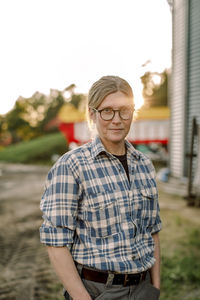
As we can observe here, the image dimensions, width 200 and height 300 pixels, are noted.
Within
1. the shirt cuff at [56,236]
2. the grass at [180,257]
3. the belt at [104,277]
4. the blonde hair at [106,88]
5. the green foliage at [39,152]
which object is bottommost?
the green foliage at [39,152]

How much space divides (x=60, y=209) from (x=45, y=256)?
3.32m

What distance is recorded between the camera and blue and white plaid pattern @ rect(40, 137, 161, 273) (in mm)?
1571

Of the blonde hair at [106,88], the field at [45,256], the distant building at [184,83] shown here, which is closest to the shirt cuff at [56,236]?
the blonde hair at [106,88]

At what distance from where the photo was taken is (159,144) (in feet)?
56.3

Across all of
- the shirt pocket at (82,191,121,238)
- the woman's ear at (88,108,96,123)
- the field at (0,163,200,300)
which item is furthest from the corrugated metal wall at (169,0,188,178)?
the shirt pocket at (82,191,121,238)

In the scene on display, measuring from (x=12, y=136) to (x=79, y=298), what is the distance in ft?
127

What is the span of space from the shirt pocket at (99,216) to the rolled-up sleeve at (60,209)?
2.8 inches

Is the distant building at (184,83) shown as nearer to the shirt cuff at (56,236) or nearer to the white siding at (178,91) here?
the white siding at (178,91)

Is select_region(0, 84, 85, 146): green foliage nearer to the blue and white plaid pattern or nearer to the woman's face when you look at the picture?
the woman's face

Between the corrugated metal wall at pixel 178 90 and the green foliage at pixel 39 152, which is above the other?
the corrugated metal wall at pixel 178 90

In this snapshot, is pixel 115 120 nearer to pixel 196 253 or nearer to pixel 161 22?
pixel 196 253

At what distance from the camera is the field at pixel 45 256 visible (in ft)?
12.0

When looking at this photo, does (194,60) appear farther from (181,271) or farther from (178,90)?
(181,271)

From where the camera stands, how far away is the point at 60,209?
1562 mm
